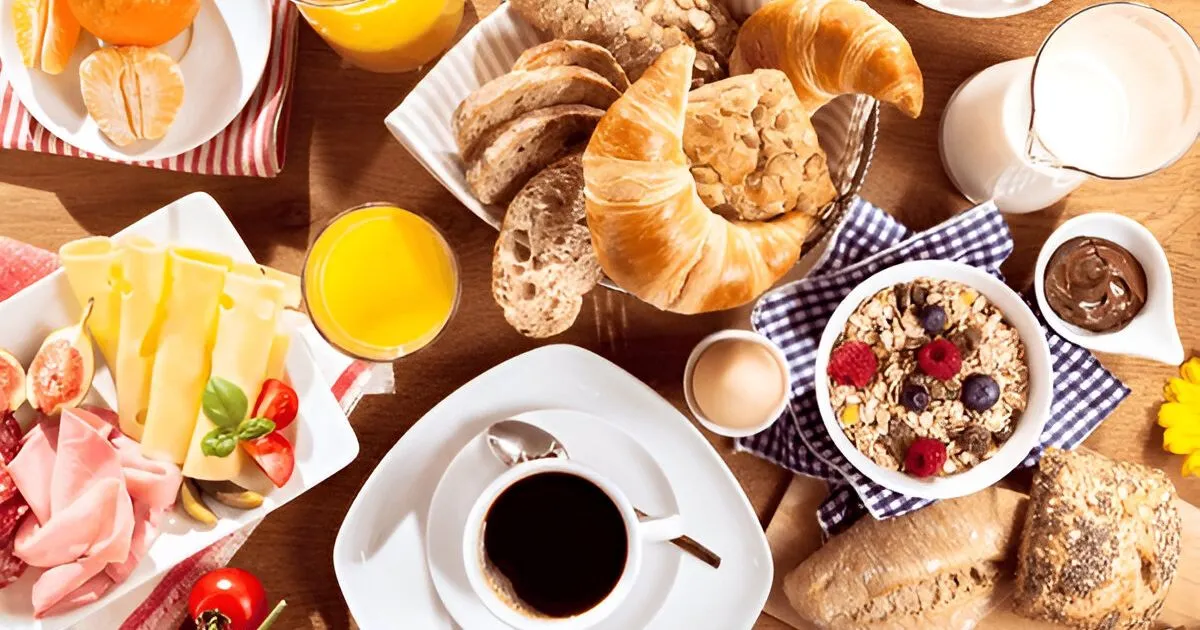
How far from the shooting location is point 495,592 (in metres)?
1.29

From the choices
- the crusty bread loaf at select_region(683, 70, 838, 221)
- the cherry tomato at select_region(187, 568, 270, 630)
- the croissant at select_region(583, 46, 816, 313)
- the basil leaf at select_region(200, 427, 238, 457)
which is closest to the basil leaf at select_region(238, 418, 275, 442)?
the basil leaf at select_region(200, 427, 238, 457)

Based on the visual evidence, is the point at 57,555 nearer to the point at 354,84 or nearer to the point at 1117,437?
the point at 354,84

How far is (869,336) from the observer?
1351mm

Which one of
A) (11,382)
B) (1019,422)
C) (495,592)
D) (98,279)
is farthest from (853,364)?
(11,382)

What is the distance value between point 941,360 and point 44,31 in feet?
4.02

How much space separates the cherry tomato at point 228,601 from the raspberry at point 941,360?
3.15 feet

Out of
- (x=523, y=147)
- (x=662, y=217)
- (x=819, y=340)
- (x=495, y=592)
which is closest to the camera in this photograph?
(x=662, y=217)

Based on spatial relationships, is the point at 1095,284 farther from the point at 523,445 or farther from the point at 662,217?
the point at 523,445

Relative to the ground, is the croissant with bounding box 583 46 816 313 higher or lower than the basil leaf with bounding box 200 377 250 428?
higher

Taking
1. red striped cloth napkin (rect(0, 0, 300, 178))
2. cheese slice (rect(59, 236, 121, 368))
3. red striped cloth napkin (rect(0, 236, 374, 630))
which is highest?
red striped cloth napkin (rect(0, 0, 300, 178))

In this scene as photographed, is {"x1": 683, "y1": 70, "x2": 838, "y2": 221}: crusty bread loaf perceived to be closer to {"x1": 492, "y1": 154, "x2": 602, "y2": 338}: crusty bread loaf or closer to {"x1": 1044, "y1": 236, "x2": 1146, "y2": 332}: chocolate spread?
{"x1": 492, "y1": 154, "x2": 602, "y2": 338}: crusty bread loaf

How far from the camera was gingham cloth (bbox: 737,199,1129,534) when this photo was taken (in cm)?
137

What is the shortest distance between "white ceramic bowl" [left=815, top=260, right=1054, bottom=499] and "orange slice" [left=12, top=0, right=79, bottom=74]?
1.05m

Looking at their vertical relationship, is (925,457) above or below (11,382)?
below
